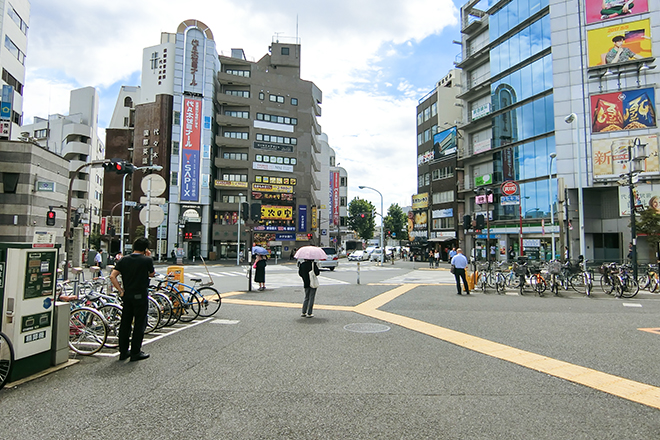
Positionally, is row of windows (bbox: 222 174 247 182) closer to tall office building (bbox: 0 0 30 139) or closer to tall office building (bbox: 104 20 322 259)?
tall office building (bbox: 104 20 322 259)

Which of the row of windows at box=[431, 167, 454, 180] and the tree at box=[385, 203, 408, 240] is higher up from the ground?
the row of windows at box=[431, 167, 454, 180]

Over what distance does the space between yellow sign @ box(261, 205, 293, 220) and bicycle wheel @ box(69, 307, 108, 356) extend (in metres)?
51.5

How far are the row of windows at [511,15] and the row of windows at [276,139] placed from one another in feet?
101

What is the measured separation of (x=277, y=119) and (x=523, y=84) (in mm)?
34897

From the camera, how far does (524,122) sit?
4034cm

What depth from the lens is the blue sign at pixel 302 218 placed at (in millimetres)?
60562

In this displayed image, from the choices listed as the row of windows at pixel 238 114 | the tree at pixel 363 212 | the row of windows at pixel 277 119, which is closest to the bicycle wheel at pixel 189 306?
the row of windows at pixel 238 114

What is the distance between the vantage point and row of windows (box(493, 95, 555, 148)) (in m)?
37.6

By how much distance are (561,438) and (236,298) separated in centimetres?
1173

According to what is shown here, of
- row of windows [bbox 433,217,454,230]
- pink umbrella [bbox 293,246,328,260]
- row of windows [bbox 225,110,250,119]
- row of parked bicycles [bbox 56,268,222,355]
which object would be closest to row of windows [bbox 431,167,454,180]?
row of windows [bbox 433,217,454,230]

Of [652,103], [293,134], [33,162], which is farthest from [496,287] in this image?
[293,134]

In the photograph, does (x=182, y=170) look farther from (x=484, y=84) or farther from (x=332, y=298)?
(x=332, y=298)

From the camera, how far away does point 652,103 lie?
107 feet

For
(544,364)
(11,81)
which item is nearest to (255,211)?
(544,364)
